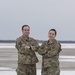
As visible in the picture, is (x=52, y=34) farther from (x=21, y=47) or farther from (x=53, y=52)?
(x=21, y=47)

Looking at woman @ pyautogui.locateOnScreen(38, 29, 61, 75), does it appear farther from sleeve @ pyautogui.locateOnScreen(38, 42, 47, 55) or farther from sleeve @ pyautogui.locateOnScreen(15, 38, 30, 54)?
sleeve @ pyautogui.locateOnScreen(15, 38, 30, 54)

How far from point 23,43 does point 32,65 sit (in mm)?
588

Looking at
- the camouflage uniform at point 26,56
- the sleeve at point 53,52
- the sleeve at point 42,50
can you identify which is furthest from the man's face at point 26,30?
the sleeve at point 53,52

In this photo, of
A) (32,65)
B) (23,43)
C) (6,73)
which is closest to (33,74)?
(32,65)

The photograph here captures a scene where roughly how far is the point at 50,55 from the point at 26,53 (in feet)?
1.93

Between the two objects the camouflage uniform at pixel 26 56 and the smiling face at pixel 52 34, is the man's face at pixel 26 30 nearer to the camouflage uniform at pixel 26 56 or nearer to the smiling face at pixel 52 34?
the camouflage uniform at pixel 26 56

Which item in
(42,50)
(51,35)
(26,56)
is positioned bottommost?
(26,56)

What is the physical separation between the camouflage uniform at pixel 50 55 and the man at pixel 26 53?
0.20 m

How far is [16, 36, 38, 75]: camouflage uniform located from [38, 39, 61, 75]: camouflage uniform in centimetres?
20

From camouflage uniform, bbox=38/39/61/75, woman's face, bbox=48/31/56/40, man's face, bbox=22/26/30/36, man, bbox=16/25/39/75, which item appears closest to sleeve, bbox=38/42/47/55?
camouflage uniform, bbox=38/39/61/75

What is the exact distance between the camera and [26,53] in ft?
28.0

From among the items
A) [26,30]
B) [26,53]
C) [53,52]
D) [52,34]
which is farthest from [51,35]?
[26,53]

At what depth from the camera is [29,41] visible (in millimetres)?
8594

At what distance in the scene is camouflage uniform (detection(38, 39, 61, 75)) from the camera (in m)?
8.50
